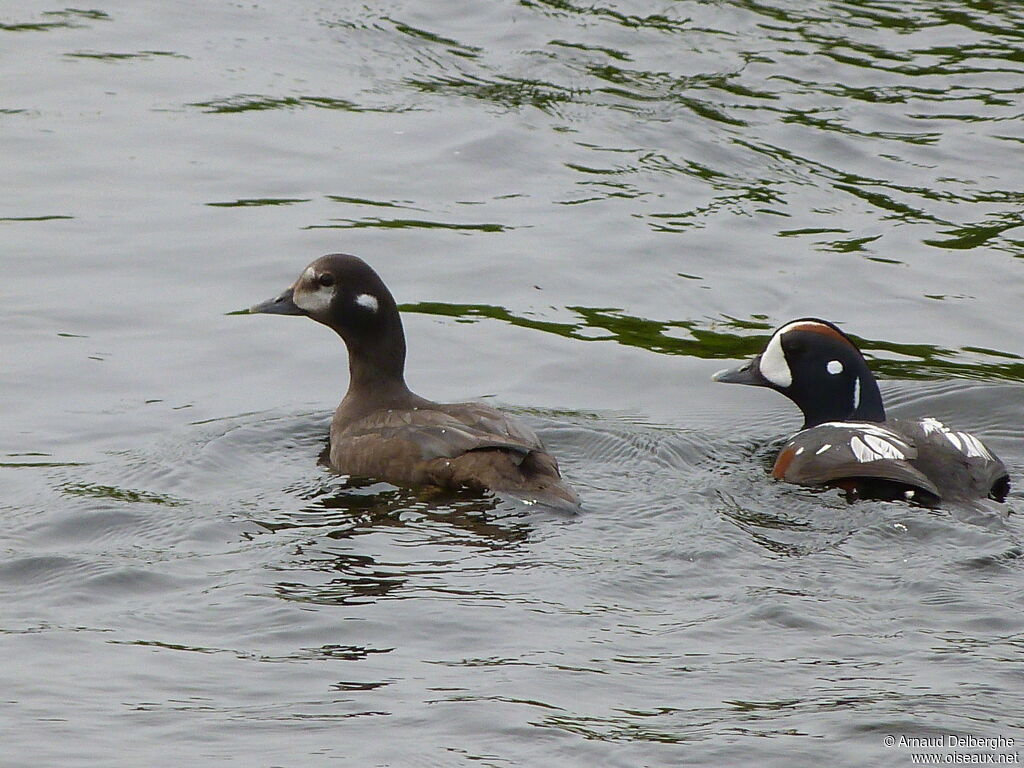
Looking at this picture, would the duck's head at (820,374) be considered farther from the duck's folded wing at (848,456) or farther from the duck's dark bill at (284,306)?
the duck's dark bill at (284,306)

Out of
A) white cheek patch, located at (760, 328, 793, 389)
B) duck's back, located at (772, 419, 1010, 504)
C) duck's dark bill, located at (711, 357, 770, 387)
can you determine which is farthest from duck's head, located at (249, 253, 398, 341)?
duck's back, located at (772, 419, 1010, 504)

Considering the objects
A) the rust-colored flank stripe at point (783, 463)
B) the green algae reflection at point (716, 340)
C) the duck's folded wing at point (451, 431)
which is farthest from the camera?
the green algae reflection at point (716, 340)

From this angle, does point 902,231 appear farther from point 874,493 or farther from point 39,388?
point 39,388

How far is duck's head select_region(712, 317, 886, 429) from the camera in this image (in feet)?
35.0

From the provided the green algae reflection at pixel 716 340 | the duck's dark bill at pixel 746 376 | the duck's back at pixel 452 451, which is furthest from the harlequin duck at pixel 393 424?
the green algae reflection at pixel 716 340

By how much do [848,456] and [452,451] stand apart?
223cm

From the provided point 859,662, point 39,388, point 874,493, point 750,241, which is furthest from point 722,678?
point 750,241

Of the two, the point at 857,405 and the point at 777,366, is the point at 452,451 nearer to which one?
the point at 777,366

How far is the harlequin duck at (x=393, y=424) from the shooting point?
939cm

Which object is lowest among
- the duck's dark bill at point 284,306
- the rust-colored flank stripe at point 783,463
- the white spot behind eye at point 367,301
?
the rust-colored flank stripe at point 783,463

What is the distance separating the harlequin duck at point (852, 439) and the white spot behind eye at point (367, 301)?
2.24 metres

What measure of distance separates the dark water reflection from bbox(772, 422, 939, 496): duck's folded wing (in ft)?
0.62

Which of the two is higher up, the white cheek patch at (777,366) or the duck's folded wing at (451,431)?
the white cheek patch at (777,366)

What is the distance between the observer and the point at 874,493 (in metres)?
9.51
